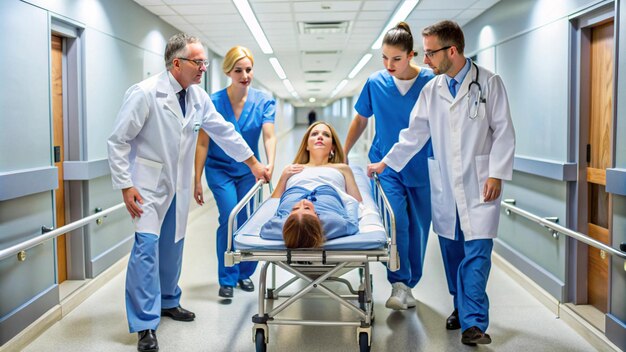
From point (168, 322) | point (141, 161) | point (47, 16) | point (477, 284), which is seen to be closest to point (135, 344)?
point (168, 322)

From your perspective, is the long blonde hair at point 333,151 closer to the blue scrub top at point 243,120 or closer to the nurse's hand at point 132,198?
the blue scrub top at point 243,120

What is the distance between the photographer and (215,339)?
300cm

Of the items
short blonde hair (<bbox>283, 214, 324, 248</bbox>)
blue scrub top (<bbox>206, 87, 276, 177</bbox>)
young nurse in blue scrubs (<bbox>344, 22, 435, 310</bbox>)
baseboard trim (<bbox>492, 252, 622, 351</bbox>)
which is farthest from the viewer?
blue scrub top (<bbox>206, 87, 276, 177</bbox>)

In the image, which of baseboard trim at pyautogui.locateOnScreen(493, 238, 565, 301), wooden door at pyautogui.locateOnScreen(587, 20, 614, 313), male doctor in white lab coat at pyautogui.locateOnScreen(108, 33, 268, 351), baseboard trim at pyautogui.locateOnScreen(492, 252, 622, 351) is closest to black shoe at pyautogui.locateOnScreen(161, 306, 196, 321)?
male doctor in white lab coat at pyautogui.locateOnScreen(108, 33, 268, 351)

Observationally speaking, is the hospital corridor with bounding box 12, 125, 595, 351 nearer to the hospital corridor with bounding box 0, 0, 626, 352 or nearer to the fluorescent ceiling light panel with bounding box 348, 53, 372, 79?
the hospital corridor with bounding box 0, 0, 626, 352

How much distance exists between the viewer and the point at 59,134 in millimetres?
3959

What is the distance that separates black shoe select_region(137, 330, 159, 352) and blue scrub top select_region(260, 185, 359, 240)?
0.85 metres

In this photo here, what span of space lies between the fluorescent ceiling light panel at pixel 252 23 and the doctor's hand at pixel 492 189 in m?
3.39

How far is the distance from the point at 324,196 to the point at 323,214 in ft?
1.04

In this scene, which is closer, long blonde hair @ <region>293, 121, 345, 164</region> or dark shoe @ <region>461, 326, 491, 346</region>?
dark shoe @ <region>461, 326, 491, 346</region>

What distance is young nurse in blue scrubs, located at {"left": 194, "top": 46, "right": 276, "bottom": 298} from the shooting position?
3605mm

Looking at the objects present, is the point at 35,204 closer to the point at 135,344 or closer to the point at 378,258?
the point at 135,344

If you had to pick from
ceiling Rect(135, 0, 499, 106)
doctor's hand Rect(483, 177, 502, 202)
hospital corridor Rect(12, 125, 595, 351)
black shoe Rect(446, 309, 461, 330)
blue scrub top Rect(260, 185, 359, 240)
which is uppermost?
ceiling Rect(135, 0, 499, 106)

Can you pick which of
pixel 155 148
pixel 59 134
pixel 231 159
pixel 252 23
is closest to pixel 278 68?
pixel 252 23
